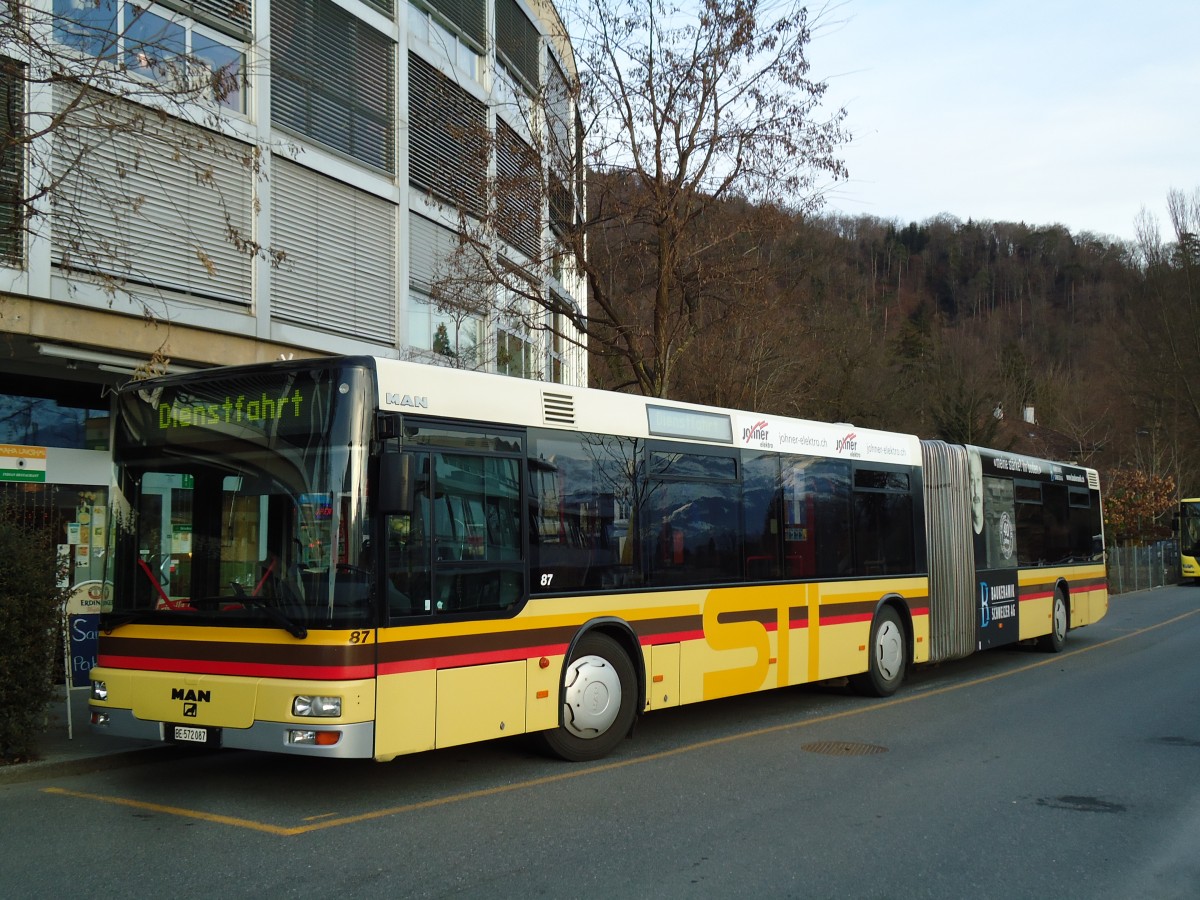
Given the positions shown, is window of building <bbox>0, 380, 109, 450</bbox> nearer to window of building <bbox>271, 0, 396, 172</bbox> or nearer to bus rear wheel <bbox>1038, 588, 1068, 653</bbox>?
window of building <bbox>271, 0, 396, 172</bbox>

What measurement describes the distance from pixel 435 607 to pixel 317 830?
5.09ft

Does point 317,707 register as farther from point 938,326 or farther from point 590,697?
point 938,326

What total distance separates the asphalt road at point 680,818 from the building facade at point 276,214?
4.33 m

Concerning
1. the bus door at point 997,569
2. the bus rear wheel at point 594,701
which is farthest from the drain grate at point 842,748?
the bus door at point 997,569

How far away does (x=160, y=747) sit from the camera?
923 cm

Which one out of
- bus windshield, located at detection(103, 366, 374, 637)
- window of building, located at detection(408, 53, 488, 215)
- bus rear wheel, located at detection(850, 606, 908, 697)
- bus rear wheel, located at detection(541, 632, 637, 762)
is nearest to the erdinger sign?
bus windshield, located at detection(103, 366, 374, 637)

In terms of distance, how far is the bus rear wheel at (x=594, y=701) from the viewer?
855cm

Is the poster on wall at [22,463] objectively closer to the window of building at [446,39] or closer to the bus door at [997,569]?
the window of building at [446,39]

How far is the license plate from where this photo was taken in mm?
7066

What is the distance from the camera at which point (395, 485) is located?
6.82m

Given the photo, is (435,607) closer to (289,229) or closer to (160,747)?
(160,747)

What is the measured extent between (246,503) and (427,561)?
1.21m

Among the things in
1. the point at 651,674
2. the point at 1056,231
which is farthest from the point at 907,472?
the point at 1056,231

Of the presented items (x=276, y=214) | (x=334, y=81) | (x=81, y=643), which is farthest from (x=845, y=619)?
(x=334, y=81)
